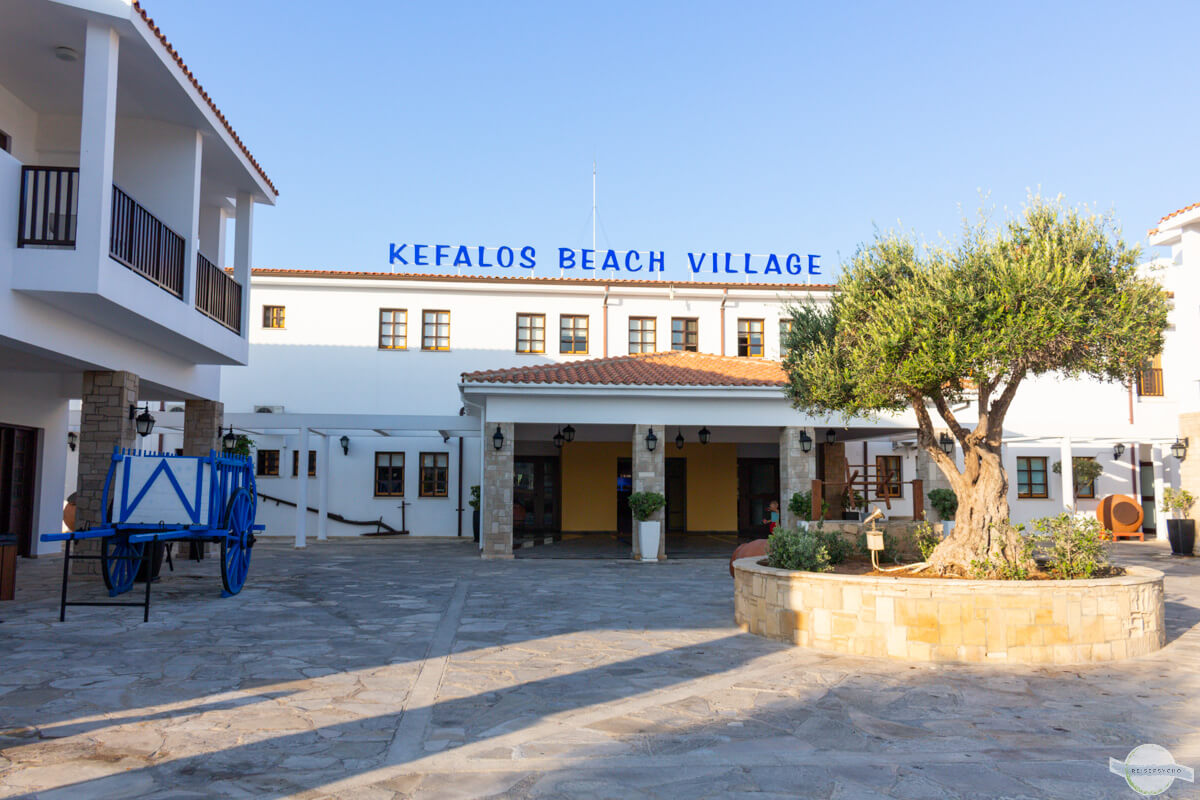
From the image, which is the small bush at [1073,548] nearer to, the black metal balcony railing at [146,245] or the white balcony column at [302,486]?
the black metal balcony railing at [146,245]

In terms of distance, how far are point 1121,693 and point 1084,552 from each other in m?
2.32

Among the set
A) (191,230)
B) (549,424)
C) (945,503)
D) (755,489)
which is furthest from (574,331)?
(191,230)

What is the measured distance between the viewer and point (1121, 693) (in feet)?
20.6

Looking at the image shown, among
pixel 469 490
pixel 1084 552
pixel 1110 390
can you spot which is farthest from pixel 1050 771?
pixel 1110 390

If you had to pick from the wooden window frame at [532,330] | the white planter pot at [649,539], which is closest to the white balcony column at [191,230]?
the white planter pot at [649,539]

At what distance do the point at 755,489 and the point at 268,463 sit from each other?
1291 centimetres

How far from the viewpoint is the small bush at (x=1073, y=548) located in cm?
812

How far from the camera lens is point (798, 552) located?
8633 mm

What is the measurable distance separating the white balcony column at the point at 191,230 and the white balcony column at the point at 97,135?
2.63 metres

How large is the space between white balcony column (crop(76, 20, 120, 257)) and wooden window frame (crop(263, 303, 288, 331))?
12708 mm

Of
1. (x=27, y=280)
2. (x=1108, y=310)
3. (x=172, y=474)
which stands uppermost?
(x=27, y=280)

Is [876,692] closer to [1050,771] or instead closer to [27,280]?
[1050,771]

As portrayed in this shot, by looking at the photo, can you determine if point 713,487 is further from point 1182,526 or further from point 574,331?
Result: point 1182,526

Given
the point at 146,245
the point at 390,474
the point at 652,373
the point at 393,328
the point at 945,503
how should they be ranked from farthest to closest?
1. the point at 393,328
2. the point at 390,474
3. the point at 652,373
4. the point at 945,503
5. the point at 146,245
